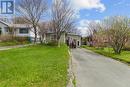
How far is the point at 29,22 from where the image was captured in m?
62.4

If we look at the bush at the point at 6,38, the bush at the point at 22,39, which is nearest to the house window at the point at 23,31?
the bush at the point at 22,39

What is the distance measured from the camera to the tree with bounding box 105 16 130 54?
127 feet

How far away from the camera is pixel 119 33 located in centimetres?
3866

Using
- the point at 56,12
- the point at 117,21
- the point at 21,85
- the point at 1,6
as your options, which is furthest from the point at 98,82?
the point at 56,12

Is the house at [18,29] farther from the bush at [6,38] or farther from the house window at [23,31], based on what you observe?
the bush at [6,38]

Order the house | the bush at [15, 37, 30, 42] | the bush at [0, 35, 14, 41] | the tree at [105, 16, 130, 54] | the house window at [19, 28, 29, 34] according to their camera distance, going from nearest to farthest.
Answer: the tree at [105, 16, 130, 54]
the bush at [0, 35, 14, 41]
the bush at [15, 37, 30, 42]
the house
the house window at [19, 28, 29, 34]

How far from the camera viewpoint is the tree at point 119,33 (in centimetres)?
3866

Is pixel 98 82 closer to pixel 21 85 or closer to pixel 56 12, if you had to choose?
pixel 21 85

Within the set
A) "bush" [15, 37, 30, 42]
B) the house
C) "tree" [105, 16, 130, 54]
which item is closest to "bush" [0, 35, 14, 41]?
"bush" [15, 37, 30, 42]

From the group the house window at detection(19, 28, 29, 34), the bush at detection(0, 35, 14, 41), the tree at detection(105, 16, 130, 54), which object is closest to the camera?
the tree at detection(105, 16, 130, 54)

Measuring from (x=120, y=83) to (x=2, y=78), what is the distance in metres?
5.05

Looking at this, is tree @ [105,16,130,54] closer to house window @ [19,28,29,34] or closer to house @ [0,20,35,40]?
house @ [0,20,35,40]

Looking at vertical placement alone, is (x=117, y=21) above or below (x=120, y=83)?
above

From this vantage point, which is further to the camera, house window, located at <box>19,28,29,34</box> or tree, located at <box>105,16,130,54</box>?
house window, located at <box>19,28,29,34</box>
